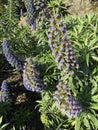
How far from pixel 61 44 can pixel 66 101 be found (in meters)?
0.91

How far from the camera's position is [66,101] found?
17.4 ft

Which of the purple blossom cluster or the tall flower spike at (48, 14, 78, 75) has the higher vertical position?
the tall flower spike at (48, 14, 78, 75)

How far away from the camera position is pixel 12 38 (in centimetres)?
778

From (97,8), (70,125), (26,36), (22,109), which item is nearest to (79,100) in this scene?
(70,125)

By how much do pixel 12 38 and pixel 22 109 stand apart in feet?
5.56

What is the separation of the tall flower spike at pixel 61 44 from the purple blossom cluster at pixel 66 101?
409mm

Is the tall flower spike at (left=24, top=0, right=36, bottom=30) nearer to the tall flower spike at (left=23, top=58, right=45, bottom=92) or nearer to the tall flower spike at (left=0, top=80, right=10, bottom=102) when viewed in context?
the tall flower spike at (left=0, top=80, right=10, bottom=102)

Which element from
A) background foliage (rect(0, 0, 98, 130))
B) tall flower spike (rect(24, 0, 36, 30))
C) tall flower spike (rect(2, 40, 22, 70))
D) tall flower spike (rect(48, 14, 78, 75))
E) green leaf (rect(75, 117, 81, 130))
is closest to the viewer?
tall flower spike (rect(48, 14, 78, 75))

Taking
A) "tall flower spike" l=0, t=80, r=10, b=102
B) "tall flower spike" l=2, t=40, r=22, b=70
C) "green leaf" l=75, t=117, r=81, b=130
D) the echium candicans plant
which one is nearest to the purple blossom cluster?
the echium candicans plant

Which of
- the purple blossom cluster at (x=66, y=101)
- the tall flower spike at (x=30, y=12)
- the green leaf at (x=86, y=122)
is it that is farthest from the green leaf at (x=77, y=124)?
the tall flower spike at (x=30, y=12)

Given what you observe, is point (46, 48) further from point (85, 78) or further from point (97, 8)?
point (97, 8)

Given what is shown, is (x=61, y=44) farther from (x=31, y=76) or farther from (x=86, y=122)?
(x=86, y=122)

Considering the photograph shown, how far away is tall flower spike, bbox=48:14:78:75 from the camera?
5.14m

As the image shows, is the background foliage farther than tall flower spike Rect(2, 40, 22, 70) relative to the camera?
No
